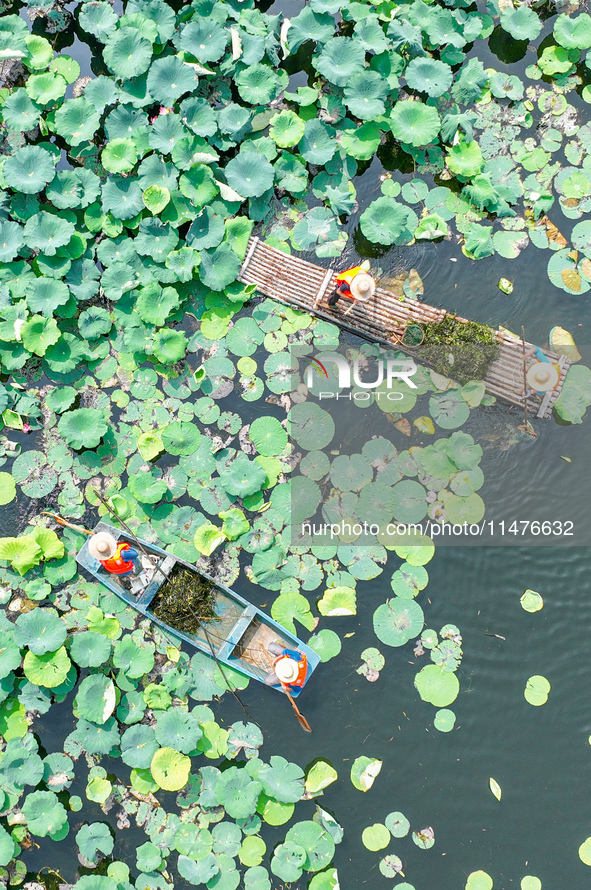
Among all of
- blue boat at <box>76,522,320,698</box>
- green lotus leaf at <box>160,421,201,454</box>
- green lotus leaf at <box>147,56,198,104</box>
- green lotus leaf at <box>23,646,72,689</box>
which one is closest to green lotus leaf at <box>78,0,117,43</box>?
green lotus leaf at <box>147,56,198,104</box>

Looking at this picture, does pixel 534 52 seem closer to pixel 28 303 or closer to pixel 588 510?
pixel 588 510

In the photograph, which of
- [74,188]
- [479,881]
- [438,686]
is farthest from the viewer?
[74,188]

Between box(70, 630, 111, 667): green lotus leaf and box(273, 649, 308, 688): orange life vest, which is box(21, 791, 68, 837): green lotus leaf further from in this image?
box(273, 649, 308, 688): orange life vest

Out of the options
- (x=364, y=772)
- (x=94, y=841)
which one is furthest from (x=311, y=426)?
(x=94, y=841)

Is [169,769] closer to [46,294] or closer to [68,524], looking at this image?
[68,524]

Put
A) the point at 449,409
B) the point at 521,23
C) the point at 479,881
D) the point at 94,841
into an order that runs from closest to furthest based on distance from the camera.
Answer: the point at 479,881, the point at 94,841, the point at 449,409, the point at 521,23

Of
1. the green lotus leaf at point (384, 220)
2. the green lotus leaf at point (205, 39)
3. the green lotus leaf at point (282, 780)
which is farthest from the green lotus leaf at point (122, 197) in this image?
the green lotus leaf at point (282, 780)

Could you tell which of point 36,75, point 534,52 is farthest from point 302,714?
point 534,52
